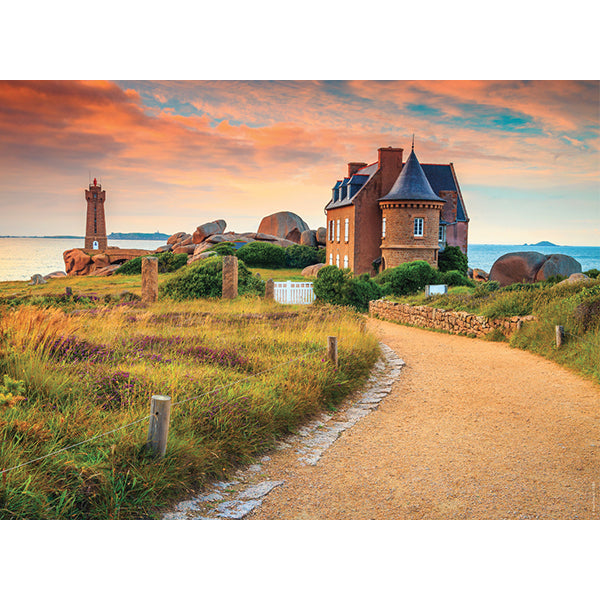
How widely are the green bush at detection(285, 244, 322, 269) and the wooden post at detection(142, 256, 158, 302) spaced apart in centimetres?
1031

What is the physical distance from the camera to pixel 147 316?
9.52 m

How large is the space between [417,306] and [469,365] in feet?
22.0

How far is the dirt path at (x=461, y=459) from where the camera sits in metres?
3.88

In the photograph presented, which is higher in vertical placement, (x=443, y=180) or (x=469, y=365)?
(x=443, y=180)

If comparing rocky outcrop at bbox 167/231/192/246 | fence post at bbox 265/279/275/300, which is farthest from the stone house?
fence post at bbox 265/279/275/300

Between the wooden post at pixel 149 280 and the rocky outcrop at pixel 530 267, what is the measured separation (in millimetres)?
13306

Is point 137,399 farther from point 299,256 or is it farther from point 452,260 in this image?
point 452,260

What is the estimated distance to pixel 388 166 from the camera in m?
26.1

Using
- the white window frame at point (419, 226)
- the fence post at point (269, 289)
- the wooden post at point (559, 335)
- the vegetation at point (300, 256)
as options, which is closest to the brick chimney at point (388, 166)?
the white window frame at point (419, 226)

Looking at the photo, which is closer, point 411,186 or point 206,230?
point 411,186

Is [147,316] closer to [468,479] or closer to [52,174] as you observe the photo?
[52,174]

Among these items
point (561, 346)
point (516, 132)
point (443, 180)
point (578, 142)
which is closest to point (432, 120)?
point (516, 132)

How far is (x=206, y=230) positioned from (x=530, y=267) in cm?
1659

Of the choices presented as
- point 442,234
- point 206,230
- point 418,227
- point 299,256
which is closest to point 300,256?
point 299,256
